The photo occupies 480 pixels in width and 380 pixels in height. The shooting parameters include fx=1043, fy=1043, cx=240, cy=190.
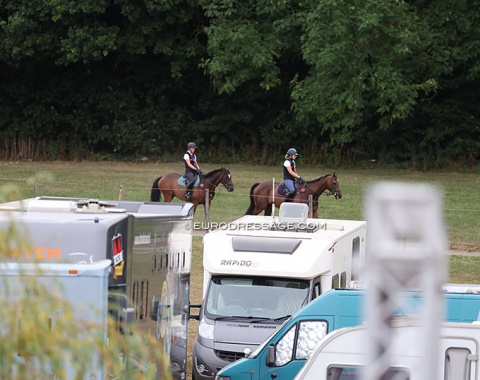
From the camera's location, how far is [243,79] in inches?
1805

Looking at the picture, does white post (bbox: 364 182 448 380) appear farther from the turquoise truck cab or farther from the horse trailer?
the turquoise truck cab

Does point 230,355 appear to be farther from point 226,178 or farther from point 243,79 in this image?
point 243,79

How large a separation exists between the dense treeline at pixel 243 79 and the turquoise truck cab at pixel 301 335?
1256 inches

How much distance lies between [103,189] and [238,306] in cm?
2203

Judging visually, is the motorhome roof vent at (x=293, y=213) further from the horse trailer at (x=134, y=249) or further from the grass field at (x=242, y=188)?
the horse trailer at (x=134, y=249)

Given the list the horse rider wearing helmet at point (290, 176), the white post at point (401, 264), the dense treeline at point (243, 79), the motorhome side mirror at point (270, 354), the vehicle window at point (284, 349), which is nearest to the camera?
the white post at point (401, 264)

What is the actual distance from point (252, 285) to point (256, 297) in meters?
0.16

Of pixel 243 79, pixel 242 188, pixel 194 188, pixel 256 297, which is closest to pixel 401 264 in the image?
pixel 256 297

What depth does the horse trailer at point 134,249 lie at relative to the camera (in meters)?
8.63

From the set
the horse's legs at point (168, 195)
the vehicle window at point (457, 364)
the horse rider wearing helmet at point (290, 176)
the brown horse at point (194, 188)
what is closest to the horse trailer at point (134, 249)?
the vehicle window at point (457, 364)

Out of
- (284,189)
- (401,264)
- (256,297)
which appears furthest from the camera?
(284,189)

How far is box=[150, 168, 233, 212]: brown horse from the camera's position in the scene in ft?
91.3

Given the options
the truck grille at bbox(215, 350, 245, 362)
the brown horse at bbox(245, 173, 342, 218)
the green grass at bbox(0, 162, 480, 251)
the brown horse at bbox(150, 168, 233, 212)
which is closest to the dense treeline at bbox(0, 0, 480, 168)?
the green grass at bbox(0, 162, 480, 251)

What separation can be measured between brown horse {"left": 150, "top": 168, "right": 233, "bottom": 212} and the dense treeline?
14867 millimetres
